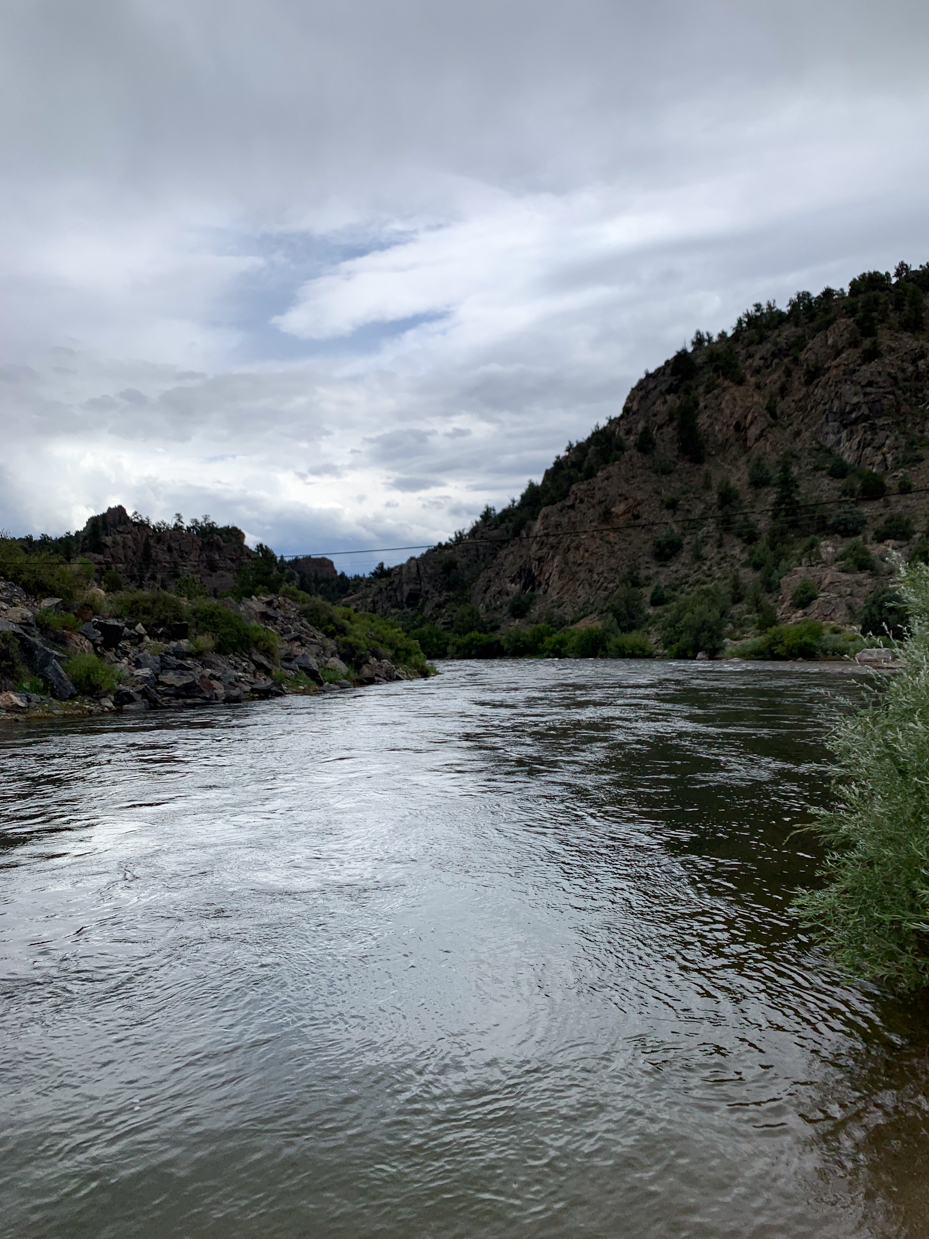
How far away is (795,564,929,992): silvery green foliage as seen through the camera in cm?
422

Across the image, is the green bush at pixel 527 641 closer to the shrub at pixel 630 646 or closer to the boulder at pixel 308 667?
the shrub at pixel 630 646

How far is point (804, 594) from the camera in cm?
5131

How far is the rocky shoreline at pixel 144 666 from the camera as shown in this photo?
20.0 meters

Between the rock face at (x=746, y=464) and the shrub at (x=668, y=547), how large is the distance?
0.19 meters

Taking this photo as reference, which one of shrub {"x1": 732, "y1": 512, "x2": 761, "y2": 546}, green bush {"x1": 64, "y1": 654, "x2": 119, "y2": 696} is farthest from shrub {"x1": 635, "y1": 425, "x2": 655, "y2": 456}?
green bush {"x1": 64, "y1": 654, "x2": 119, "y2": 696}

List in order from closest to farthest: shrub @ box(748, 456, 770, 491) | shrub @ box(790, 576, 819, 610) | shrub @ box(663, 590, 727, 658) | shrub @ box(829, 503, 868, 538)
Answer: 1. shrub @ box(790, 576, 819, 610)
2. shrub @ box(663, 590, 727, 658)
3. shrub @ box(829, 503, 868, 538)
4. shrub @ box(748, 456, 770, 491)

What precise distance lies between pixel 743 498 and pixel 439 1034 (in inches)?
3029

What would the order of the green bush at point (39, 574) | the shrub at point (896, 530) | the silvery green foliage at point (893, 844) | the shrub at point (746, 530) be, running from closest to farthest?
the silvery green foliage at point (893, 844) → the green bush at point (39, 574) → the shrub at point (896, 530) → the shrub at point (746, 530)

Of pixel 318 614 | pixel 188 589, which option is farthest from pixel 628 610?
pixel 188 589

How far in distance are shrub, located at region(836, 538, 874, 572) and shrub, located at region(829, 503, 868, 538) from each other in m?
4.47

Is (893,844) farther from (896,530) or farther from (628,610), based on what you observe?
(628,610)

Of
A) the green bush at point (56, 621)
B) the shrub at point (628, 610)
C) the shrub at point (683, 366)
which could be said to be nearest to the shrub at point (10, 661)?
the green bush at point (56, 621)

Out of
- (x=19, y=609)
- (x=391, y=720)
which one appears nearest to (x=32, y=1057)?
(x=391, y=720)

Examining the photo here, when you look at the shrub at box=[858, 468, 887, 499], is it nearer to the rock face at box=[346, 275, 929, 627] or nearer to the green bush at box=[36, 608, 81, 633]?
the rock face at box=[346, 275, 929, 627]
